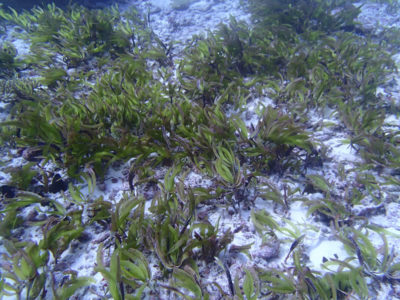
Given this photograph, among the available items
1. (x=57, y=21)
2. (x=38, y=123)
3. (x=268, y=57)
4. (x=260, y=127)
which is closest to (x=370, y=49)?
Result: (x=268, y=57)

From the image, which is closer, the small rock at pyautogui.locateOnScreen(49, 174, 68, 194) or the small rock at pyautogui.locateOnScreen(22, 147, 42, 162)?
the small rock at pyautogui.locateOnScreen(49, 174, 68, 194)

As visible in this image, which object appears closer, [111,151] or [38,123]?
[38,123]

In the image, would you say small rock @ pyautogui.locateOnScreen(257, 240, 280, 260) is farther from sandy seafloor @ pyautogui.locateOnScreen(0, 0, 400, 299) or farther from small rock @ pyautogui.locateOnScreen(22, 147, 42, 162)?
small rock @ pyautogui.locateOnScreen(22, 147, 42, 162)

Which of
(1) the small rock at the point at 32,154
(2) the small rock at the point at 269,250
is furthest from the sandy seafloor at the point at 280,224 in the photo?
(1) the small rock at the point at 32,154

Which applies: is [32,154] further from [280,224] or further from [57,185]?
[280,224]

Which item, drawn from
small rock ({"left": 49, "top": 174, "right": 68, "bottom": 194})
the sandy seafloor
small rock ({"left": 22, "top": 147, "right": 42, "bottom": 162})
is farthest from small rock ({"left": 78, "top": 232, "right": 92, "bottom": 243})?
small rock ({"left": 22, "top": 147, "right": 42, "bottom": 162})

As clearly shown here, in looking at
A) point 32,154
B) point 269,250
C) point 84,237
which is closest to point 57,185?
point 32,154

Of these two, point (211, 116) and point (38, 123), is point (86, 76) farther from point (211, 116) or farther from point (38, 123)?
point (211, 116)

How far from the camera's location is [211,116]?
2.91 meters

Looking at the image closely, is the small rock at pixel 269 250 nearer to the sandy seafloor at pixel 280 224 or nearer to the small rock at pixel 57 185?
the sandy seafloor at pixel 280 224

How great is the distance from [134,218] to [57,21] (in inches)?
232

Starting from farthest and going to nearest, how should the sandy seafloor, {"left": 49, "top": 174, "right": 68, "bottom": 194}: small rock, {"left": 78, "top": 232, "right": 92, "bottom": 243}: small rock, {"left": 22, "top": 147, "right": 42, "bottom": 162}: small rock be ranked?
1. {"left": 22, "top": 147, "right": 42, "bottom": 162}: small rock
2. {"left": 49, "top": 174, "right": 68, "bottom": 194}: small rock
3. {"left": 78, "top": 232, "right": 92, "bottom": 243}: small rock
4. the sandy seafloor

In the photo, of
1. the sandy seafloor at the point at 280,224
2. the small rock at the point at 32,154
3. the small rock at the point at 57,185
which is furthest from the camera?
the small rock at the point at 32,154

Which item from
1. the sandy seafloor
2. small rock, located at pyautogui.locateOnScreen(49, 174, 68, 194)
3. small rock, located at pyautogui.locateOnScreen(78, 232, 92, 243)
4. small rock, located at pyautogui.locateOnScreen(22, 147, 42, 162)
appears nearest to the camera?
the sandy seafloor
